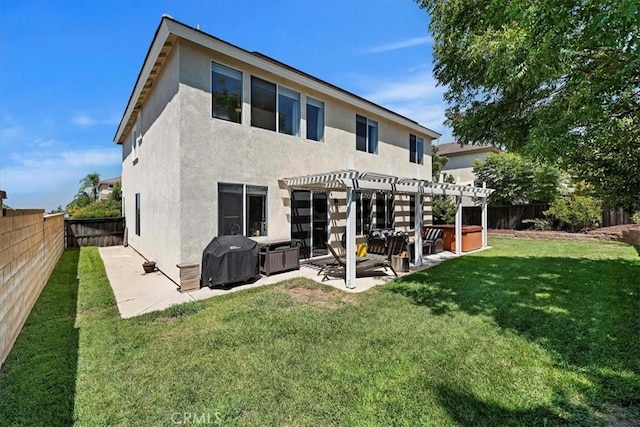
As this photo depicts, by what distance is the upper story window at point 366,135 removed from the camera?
12.7m

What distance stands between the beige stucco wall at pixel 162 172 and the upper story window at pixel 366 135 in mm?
7268

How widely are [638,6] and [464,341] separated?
4301 mm

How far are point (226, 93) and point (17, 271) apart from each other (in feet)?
20.0

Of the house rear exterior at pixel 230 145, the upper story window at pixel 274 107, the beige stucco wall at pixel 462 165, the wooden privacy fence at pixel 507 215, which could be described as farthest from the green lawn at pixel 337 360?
the beige stucco wall at pixel 462 165

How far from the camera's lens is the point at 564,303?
5.95 meters

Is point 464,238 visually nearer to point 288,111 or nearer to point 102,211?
point 288,111

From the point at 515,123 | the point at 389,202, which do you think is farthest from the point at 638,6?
the point at 389,202

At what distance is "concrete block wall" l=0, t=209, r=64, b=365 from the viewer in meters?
3.94

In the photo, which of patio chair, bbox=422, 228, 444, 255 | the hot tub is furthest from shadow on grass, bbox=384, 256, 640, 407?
the hot tub

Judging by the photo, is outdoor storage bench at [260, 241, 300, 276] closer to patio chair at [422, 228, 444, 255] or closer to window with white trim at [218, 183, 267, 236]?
window with white trim at [218, 183, 267, 236]

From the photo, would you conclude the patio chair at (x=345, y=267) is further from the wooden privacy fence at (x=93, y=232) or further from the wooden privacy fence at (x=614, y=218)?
the wooden privacy fence at (x=614, y=218)

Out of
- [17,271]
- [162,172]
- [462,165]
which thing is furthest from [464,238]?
[462,165]

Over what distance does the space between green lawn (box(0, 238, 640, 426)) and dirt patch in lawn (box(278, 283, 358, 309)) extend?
7 centimetres

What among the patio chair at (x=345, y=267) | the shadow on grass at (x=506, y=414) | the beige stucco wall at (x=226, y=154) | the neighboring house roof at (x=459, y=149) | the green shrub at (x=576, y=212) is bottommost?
the shadow on grass at (x=506, y=414)
